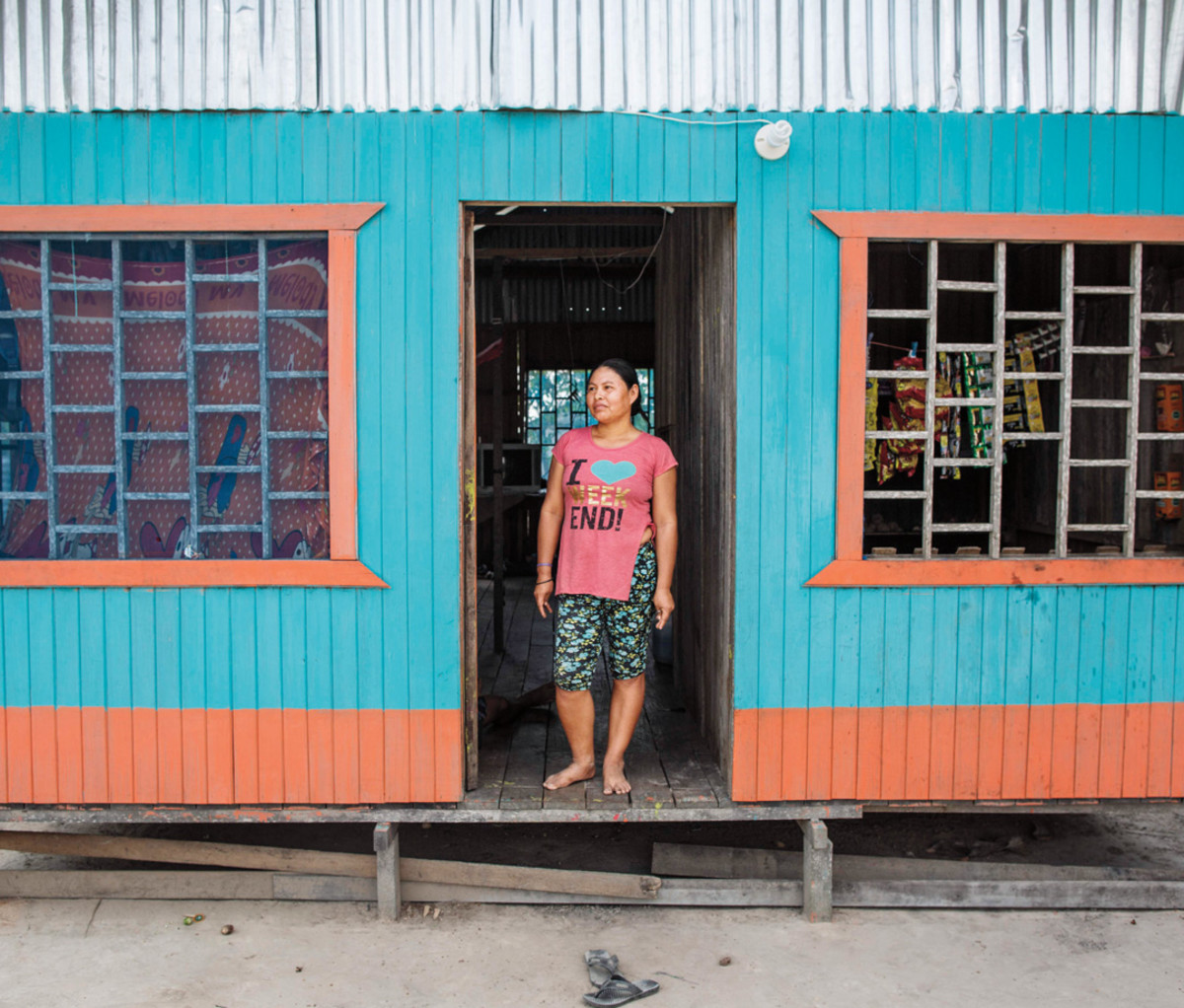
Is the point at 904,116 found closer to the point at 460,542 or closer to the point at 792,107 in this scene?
the point at 792,107

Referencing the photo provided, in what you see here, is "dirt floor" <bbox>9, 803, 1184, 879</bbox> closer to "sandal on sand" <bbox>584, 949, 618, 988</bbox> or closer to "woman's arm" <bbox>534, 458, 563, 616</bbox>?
"sandal on sand" <bbox>584, 949, 618, 988</bbox>

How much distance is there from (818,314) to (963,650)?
1.44 metres

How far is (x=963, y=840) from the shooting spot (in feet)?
14.2

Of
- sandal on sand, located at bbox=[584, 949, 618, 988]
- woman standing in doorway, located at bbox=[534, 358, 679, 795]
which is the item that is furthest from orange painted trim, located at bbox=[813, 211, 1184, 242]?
sandal on sand, located at bbox=[584, 949, 618, 988]

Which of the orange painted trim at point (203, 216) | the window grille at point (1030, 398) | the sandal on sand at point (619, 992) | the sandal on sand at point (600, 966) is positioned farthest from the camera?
the window grille at point (1030, 398)

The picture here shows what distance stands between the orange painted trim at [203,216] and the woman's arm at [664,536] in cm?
153

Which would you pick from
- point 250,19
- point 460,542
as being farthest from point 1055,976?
point 250,19

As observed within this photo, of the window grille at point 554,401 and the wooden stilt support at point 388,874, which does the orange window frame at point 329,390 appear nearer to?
the wooden stilt support at point 388,874

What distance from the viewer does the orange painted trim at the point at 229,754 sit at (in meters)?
3.51

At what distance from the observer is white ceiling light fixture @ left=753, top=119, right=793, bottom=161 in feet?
10.7

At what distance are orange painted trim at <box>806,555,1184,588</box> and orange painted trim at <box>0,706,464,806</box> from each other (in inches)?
64.0

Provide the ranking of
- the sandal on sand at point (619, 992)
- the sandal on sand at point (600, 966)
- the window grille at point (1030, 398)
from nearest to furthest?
the sandal on sand at point (619, 992) < the sandal on sand at point (600, 966) < the window grille at point (1030, 398)

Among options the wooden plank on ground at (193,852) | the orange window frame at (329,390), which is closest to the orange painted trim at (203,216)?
the orange window frame at (329,390)

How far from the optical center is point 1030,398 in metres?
4.79
